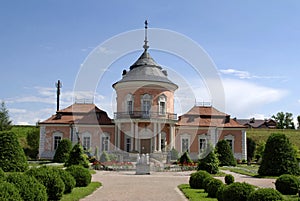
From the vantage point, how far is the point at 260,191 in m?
8.65

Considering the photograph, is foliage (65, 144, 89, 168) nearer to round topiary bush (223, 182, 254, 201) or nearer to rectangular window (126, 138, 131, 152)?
rectangular window (126, 138, 131, 152)

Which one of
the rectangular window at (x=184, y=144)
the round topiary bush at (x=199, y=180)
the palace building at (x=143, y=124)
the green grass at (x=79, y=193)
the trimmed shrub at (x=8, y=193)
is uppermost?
the palace building at (x=143, y=124)

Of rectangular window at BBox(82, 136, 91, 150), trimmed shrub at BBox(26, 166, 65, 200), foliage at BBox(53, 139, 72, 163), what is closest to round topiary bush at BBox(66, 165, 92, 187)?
trimmed shrub at BBox(26, 166, 65, 200)

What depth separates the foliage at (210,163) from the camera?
22.0 meters

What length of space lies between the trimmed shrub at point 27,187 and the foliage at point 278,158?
15104 millimetres

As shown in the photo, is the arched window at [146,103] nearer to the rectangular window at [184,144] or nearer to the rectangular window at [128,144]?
the rectangular window at [128,144]

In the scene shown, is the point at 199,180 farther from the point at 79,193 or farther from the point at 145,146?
the point at 145,146

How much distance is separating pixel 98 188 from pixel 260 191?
8143 millimetres

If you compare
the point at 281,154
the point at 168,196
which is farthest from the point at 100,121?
the point at 168,196

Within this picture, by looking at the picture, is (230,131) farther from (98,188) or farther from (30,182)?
(30,182)

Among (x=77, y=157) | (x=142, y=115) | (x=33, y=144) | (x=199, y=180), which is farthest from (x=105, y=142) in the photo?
(x=199, y=180)

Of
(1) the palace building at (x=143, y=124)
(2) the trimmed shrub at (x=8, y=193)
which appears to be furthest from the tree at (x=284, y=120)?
(2) the trimmed shrub at (x=8, y=193)

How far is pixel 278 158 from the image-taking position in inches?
794

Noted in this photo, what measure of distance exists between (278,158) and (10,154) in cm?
1486
